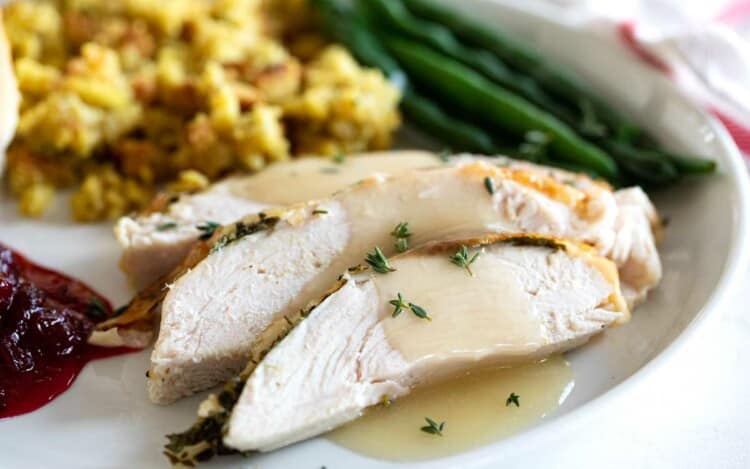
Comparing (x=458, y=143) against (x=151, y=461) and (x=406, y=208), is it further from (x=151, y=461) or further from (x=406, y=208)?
(x=151, y=461)

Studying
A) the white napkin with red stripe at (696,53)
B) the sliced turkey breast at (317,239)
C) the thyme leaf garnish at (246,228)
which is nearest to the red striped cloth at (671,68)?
the white napkin with red stripe at (696,53)

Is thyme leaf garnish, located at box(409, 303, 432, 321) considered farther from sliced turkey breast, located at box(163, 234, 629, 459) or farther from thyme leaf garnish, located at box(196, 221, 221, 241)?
thyme leaf garnish, located at box(196, 221, 221, 241)

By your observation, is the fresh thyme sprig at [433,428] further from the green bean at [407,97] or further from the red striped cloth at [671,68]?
the red striped cloth at [671,68]

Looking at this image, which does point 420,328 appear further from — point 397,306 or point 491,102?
point 491,102

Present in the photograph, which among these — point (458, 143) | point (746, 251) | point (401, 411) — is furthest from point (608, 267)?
point (458, 143)

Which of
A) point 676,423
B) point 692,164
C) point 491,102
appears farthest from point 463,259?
point 491,102

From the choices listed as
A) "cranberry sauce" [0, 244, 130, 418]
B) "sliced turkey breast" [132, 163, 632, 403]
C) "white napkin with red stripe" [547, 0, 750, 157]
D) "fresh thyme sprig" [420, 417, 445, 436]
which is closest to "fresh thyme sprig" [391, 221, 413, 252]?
"sliced turkey breast" [132, 163, 632, 403]
